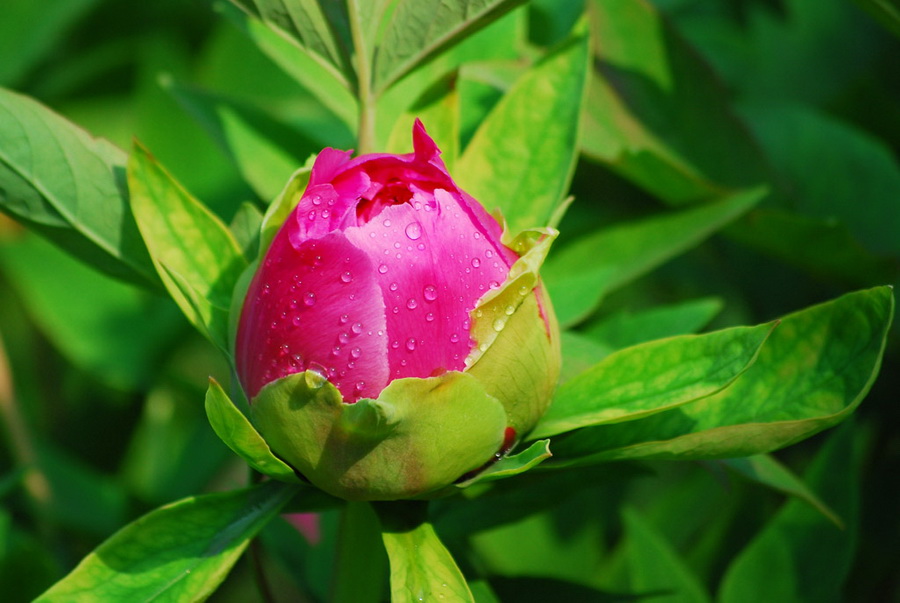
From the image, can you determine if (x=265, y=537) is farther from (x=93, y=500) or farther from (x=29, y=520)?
(x=29, y=520)

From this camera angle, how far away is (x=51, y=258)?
1.33 meters

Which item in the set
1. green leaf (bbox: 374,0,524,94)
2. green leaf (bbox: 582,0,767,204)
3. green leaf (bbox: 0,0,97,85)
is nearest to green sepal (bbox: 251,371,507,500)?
green leaf (bbox: 374,0,524,94)

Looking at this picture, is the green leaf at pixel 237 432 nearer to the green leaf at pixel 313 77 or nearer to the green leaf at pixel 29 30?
the green leaf at pixel 313 77

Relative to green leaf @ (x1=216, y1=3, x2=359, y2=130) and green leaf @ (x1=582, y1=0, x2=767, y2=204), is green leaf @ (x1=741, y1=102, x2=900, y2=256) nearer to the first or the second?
green leaf @ (x1=582, y1=0, x2=767, y2=204)

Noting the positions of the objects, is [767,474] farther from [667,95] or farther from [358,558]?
[667,95]

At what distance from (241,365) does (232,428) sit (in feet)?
0.18

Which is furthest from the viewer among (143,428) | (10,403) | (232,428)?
(143,428)

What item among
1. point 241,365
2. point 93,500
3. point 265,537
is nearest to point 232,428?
point 241,365

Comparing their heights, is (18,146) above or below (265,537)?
above

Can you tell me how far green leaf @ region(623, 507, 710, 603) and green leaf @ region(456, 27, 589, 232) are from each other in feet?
1.14

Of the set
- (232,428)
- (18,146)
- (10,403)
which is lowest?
(10,403)

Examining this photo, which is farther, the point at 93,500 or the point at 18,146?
the point at 93,500

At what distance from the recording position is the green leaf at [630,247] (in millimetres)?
735

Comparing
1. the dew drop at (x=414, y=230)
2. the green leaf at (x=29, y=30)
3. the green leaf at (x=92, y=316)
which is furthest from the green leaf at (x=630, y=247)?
the green leaf at (x=29, y=30)
